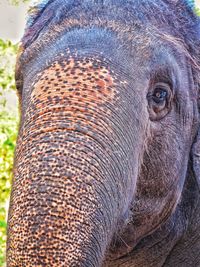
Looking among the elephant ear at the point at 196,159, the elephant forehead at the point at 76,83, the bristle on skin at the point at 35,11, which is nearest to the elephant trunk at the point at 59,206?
the elephant forehead at the point at 76,83

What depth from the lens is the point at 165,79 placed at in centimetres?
432

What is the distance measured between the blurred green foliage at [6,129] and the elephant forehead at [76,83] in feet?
18.0

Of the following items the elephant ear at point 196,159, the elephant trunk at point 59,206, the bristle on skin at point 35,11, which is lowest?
the elephant trunk at point 59,206

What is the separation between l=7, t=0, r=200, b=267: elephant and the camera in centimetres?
327

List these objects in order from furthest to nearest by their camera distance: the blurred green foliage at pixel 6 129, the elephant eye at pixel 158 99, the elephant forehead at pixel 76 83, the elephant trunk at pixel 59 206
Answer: the blurred green foliage at pixel 6 129
the elephant eye at pixel 158 99
the elephant forehead at pixel 76 83
the elephant trunk at pixel 59 206

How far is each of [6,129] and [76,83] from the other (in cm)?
662

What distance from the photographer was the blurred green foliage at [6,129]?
9889 millimetres

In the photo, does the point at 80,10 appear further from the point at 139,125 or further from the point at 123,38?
the point at 139,125

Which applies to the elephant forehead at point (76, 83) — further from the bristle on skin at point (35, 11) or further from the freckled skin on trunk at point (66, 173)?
the bristle on skin at point (35, 11)

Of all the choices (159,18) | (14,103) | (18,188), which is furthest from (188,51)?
(14,103)

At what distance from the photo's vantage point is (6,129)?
400 inches

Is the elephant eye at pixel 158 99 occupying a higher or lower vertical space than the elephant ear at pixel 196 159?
higher

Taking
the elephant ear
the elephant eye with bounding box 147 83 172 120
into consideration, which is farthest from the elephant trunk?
the elephant ear

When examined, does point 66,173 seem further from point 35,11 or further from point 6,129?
point 6,129
